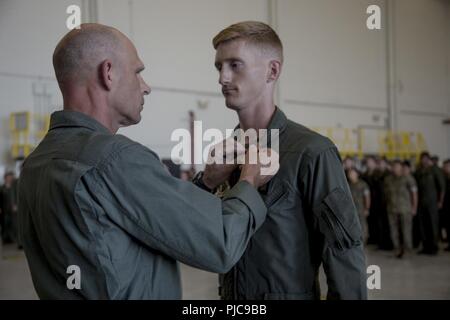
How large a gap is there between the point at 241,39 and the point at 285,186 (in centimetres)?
51

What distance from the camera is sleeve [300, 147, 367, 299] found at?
4.52 ft

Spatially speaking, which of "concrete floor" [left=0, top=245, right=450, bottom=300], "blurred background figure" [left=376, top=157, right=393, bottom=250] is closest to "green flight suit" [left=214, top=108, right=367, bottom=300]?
"concrete floor" [left=0, top=245, right=450, bottom=300]

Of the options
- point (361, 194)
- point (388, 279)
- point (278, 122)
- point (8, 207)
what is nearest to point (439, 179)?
point (361, 194)

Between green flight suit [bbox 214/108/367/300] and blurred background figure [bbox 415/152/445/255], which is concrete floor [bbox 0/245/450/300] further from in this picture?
green flight suit [bbox 214/108/367/300]

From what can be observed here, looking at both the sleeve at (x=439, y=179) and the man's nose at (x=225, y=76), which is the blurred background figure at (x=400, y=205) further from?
the man's nose at (x=225, y=76)

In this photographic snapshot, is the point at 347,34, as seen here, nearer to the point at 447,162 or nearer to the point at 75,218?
the point at 447,162

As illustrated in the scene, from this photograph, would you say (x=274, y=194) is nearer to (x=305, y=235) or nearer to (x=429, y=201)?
(x=305, y=235)

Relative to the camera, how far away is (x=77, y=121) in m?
1.22

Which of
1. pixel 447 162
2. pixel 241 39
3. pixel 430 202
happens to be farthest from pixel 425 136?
pixel 241 39

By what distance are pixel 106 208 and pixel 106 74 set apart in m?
0.37

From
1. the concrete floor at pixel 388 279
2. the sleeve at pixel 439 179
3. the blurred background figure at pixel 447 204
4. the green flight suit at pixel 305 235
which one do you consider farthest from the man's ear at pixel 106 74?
the blurred background figure at pixel 447 204

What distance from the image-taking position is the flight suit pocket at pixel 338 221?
1.37 meters

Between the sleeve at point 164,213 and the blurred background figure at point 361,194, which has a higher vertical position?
the sleeve at point 164,213
